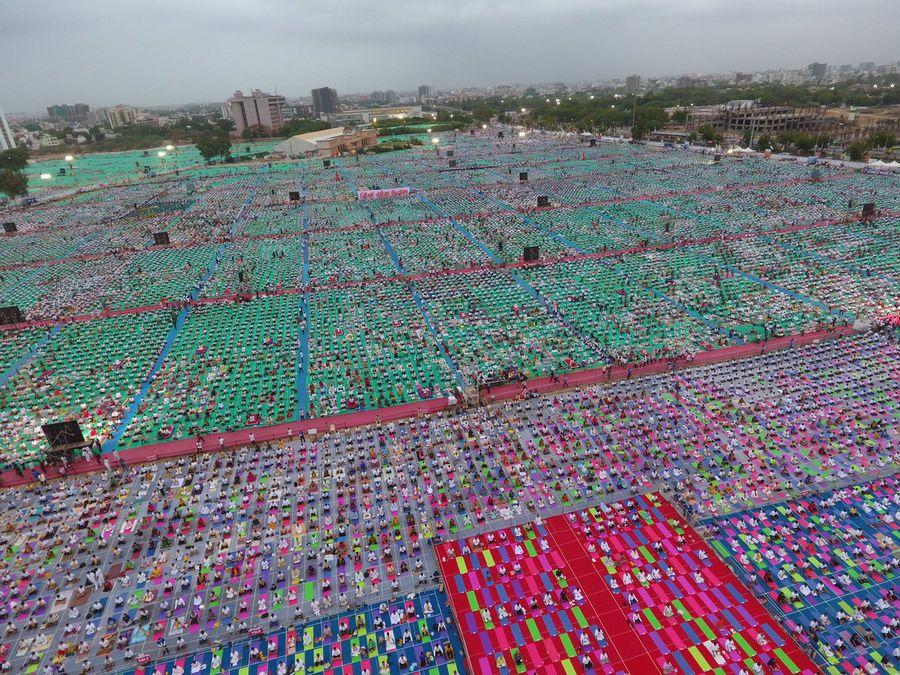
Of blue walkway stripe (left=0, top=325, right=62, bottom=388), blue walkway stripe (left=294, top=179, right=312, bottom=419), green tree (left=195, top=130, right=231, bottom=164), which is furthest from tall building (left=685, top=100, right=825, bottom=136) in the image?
blue walkway stripe (left=0, top=325, right=62, bottom=388)

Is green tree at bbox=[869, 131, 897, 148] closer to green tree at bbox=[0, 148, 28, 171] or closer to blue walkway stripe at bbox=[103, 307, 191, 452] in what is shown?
blue walkway stripe at bbox=[103, 307, 191, 452]

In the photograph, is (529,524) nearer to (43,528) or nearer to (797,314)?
(43,528)

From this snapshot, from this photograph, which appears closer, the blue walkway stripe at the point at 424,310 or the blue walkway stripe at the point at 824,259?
the blue walkway stripe at the point at 424,310

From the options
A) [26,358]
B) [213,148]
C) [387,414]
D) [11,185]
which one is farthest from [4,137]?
[387,414]

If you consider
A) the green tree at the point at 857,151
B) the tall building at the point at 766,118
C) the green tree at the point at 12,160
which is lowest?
the green tree at the point at 857,151

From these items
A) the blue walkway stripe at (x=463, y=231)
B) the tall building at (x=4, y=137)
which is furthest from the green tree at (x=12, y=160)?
the blue walkway stripe at (x=463, y=231)

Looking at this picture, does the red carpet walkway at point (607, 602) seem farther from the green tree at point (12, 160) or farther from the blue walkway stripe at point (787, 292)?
the green tree at point (12, 160)

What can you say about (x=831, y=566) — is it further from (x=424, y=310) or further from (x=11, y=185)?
(x=11, y=185)

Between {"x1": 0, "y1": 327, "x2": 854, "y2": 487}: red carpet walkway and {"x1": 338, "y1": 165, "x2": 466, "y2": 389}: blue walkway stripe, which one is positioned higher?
{"x1": 338, "y1": 165, "x2": 466, "y2": 389}: blue walkway stripe
